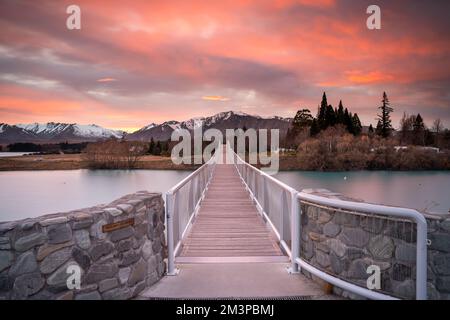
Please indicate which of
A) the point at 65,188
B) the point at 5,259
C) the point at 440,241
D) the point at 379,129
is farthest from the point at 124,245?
the point at 379,129

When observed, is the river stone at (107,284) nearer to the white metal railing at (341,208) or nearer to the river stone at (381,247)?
the white metal railing at (341,208)

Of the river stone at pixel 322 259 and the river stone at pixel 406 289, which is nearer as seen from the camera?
the river stone at pixel 406 289

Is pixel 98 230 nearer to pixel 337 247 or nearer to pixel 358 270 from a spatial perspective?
pixel 337 247

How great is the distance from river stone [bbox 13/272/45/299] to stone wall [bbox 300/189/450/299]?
2.70 meters

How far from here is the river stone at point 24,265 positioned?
240 cm

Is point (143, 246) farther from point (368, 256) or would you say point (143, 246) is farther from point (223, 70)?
point (223, 70)

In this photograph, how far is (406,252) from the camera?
266cm

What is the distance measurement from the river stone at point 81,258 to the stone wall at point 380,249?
236 centimetres

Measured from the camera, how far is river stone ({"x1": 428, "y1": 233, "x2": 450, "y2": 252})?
2559 millimetres

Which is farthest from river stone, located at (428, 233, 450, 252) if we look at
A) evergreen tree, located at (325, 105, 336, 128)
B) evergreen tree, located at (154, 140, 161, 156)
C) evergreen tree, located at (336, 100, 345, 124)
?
evergreen tree, located at (154, 140, 161, 156)

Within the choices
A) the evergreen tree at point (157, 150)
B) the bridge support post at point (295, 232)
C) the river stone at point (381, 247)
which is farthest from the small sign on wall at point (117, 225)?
the evergreen tree at point (157, 150)

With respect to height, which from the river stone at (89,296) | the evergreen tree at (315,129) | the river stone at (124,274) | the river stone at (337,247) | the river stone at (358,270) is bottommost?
the river stone at (89,296)

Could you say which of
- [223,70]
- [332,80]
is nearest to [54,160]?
[223,70]
